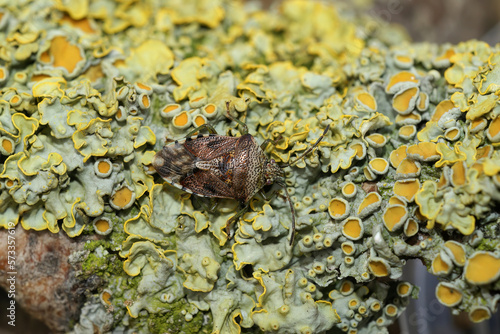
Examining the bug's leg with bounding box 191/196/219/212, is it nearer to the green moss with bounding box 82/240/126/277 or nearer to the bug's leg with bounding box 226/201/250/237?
the bug's leg with bounding box 226/201/250/237

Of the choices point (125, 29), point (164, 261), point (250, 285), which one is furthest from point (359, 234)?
point (125, 29)

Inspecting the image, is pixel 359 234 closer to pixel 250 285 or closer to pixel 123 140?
pixel 250 285

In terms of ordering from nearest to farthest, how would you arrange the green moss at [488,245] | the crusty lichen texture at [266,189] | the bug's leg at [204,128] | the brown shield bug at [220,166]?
the green moss at [488,245]
the crusty lichen texture at [266,189]
the brown shield bug at [220,166]
the bug's leg at [204,128]

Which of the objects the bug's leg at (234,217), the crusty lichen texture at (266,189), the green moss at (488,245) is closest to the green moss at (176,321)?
the crusty lichen texture at (266,189)

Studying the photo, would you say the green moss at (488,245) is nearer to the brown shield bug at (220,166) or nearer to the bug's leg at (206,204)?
the brown shield bug at (220,166)

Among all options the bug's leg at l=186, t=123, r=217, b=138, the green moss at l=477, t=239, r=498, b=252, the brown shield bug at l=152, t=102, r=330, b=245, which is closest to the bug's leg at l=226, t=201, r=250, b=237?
the brown shield bug at l=152, t=102, r=330, b=245
